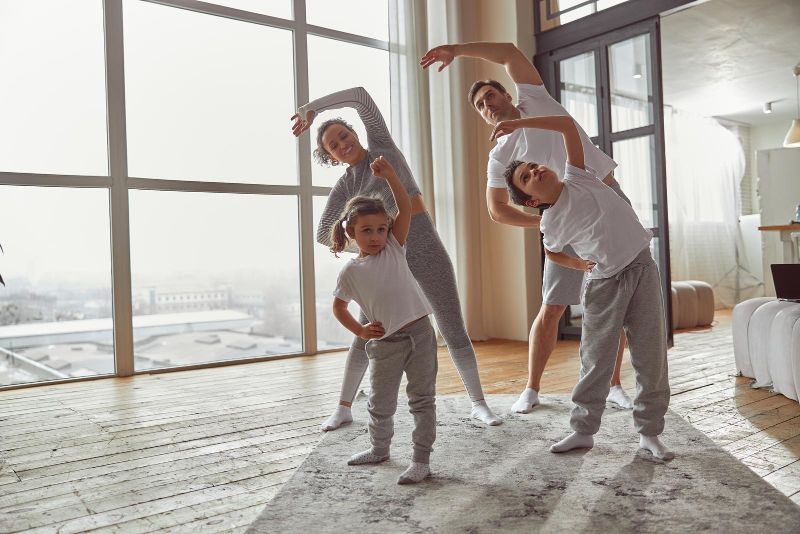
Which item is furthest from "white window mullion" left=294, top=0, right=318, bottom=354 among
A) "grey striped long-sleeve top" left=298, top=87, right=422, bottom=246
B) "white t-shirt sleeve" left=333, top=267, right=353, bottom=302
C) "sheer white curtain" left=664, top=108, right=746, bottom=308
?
"sheer white curtain" left=664, top=108, right=746, bottom=308

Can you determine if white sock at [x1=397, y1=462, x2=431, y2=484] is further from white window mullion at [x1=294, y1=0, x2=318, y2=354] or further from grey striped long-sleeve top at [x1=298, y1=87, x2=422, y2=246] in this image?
white window mullion at [x1=294, y1=0, x2=318, y2=354]

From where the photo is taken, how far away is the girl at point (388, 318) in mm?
1753

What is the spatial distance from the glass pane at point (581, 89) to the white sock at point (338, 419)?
2.94m

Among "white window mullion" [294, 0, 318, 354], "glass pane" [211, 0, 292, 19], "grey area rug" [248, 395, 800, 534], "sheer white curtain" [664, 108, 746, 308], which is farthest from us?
"sheer white curtain" [664, 108, 746, 308]

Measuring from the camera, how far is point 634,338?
186 centimetres

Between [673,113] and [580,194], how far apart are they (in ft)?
23.1

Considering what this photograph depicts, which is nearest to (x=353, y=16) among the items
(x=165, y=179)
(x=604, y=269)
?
(x=165, y=179)

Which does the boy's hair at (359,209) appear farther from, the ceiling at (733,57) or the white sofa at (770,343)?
the ceiling at (733,57)

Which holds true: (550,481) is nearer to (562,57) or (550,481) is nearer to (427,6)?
(562,57)

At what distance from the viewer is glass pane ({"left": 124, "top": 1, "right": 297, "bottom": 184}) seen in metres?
4.04

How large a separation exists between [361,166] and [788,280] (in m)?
1.92

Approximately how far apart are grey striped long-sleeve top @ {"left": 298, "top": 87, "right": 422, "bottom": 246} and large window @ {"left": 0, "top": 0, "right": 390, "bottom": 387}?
206 cm

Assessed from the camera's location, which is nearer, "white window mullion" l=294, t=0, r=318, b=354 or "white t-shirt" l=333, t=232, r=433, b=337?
"white t-shirt" l=333, t=232, r=433, b=337

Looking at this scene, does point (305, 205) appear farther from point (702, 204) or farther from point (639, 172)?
point (702, 204)
